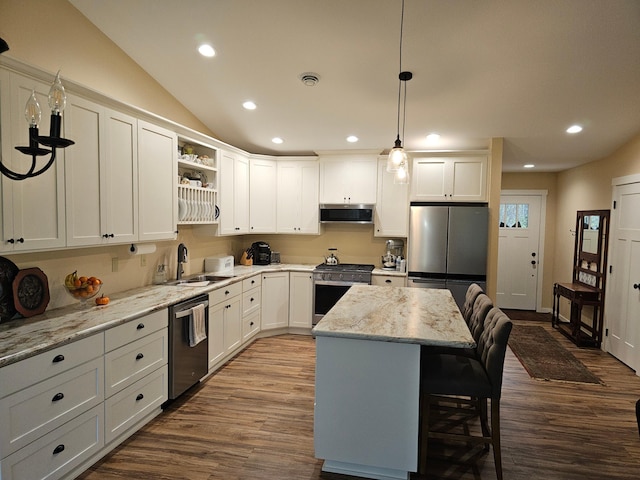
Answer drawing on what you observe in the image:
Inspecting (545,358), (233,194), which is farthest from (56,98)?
(545,358)

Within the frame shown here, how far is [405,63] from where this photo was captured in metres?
3.06

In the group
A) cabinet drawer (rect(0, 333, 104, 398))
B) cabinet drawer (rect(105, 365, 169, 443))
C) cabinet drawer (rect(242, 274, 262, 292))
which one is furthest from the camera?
cabinet drawer (rect(242, 274, 262, 292))

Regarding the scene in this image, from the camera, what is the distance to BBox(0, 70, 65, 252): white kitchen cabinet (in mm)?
1984

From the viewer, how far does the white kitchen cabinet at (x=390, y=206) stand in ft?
16.1

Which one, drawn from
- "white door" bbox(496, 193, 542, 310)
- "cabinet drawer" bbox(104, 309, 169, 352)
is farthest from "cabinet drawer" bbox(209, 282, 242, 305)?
"white door" bbox(496, 193, 542, 310)

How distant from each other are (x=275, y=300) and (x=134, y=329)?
2494mm

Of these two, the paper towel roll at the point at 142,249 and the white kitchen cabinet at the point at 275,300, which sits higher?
the paper towel roll at the point at 142,249

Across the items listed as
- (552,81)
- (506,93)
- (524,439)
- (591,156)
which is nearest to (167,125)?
(506,93)

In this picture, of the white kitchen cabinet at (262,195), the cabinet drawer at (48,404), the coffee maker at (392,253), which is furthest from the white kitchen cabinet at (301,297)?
the cabinet drawer at (48,404)

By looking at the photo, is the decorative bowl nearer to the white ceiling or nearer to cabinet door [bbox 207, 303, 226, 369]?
cabinet door [bbox 207, 303, 226, 369]

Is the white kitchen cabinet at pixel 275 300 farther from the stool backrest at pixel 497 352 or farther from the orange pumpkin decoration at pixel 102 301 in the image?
the stool backrest at pixel 497 352

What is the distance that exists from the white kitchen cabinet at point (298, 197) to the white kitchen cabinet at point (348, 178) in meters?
0.14

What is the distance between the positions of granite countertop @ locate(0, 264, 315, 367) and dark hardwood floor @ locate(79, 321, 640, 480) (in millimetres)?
923

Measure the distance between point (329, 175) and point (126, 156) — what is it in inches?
111
